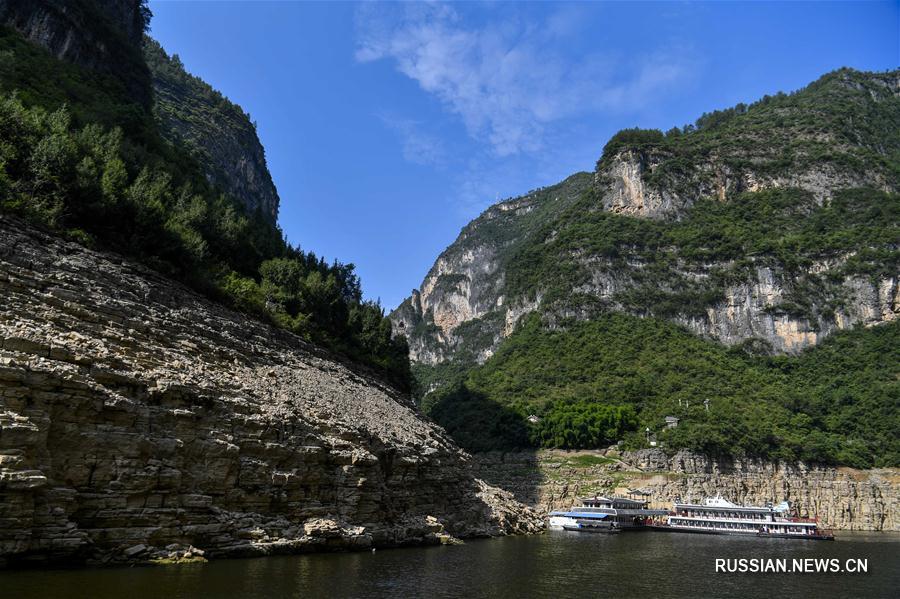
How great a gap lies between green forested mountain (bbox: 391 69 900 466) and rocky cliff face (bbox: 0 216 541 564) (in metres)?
54.7

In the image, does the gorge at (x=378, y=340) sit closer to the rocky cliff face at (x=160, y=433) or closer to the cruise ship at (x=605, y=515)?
the rocky cliff face at (x=160, y=433)

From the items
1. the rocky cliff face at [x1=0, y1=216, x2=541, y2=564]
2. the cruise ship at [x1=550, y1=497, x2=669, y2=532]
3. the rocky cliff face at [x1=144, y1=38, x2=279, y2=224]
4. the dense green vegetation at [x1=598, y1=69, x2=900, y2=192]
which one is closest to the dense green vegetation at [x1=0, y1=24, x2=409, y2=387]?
the rocky cliff face at [x1=0, y1=216, x2=541, y2=564]

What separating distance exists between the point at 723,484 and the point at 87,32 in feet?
281

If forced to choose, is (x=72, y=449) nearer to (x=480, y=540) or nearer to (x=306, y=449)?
(x=306, y=449)

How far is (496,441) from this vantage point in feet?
290

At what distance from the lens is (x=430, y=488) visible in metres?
42.5

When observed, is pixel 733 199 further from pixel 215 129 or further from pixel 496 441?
pixel 215 129

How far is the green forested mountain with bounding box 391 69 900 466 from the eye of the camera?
85.6 m

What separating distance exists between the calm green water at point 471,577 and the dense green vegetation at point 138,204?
16.8 meters

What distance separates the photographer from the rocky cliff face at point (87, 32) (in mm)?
51344

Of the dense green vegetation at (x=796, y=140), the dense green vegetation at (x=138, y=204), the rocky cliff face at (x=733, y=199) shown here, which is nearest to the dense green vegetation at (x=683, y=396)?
the rocky cliff face at (x=733, y=199)

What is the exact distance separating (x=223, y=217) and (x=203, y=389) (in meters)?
23.8

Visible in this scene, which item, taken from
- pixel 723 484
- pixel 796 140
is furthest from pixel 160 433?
pixel 796 140

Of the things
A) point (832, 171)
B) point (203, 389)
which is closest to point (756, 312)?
point (832, 171)
